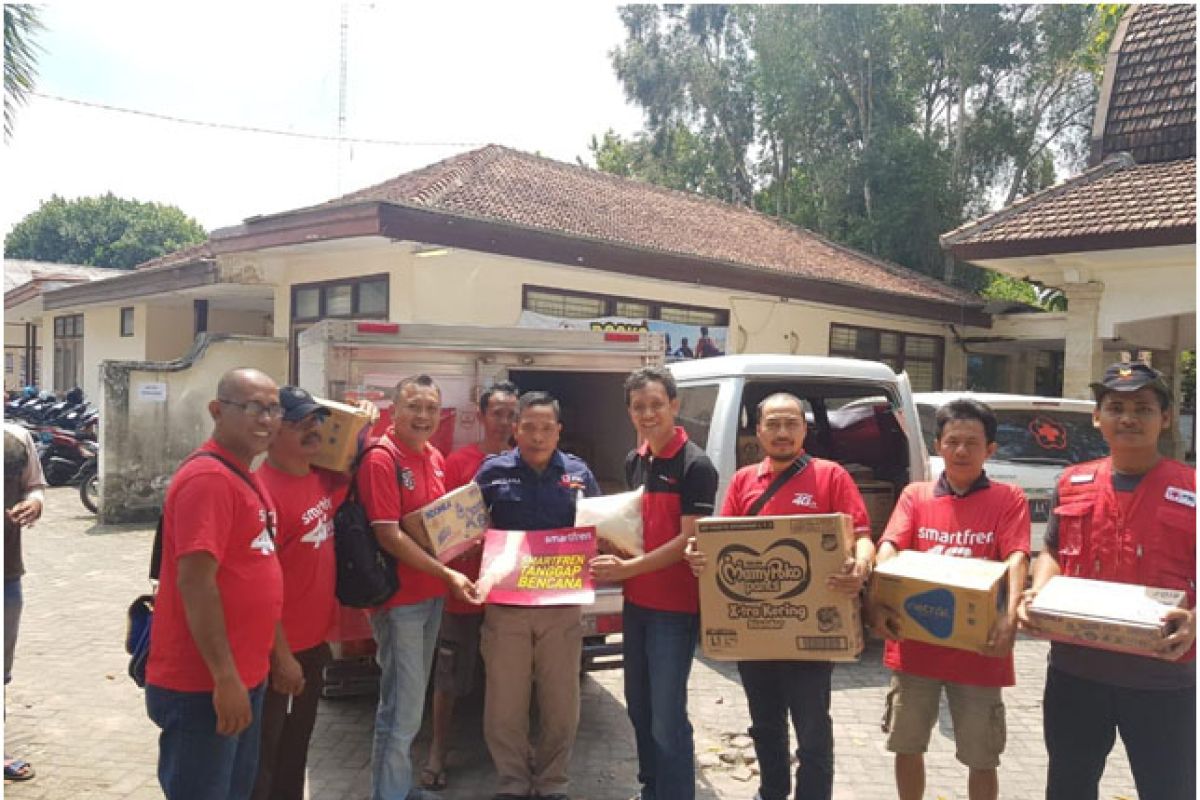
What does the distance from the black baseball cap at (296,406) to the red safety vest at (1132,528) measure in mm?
2672

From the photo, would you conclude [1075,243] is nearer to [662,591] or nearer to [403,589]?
[662,591]

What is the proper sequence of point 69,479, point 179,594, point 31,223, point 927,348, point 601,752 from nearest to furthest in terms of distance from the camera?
point 179,594 < point 601,752 < point 69,479 < point 927,348 < point 31,223

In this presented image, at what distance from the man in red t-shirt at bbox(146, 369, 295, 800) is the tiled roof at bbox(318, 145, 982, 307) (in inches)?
282

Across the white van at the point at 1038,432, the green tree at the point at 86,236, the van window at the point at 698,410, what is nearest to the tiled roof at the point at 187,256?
the van window at the point at 698,410

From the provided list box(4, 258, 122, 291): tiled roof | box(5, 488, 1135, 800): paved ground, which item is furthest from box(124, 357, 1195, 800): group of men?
box(4, 258, 122, 291): tiled roof

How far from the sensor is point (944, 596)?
271 cm

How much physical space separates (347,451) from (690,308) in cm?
1038

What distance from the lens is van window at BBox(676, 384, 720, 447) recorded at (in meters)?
5.62

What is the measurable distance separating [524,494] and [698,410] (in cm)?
248

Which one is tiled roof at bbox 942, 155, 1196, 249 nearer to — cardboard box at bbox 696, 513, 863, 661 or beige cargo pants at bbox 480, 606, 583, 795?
cardboard box at bbox 696, 513, 863, 661

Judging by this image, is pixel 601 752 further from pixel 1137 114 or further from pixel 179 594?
pixel 1137 114

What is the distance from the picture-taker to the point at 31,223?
4625 cm

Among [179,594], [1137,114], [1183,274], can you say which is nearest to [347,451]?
[179,594]

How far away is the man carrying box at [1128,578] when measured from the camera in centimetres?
254
